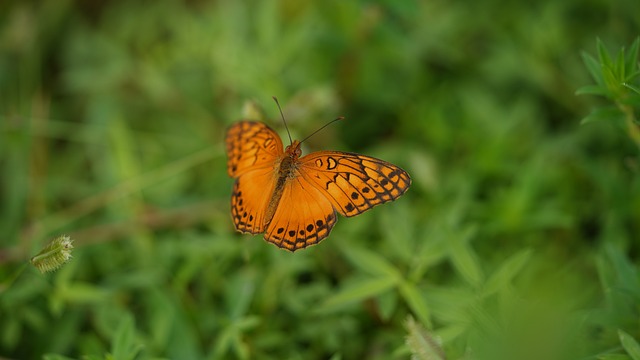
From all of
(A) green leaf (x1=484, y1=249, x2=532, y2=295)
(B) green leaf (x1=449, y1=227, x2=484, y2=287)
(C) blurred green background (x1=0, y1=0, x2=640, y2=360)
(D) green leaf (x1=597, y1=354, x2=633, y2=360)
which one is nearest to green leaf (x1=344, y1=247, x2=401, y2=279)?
(C) blurred green background (x1=0, y1=0, x2=640, y2=360)

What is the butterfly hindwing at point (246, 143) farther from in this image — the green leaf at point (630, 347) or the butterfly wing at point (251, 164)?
the green leaf at point (630, 347)

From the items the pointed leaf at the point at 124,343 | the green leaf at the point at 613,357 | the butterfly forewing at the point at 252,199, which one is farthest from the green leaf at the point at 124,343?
the green leaf at the point at 613,357

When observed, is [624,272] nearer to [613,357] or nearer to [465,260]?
[613,357]

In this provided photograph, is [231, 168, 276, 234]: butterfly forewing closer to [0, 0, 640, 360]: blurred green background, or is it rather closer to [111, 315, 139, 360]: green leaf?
[0, 0, 640, 360]: blurred green background

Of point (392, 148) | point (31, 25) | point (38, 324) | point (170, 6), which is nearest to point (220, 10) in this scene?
point (170, 6)

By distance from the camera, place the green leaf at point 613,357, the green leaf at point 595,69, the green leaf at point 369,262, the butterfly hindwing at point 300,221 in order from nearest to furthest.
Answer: the green leaf at point 613,357 < the butterfly hindwing at point 300,221 < the green leaf at point 595,69 < the green leaf at point 369,262

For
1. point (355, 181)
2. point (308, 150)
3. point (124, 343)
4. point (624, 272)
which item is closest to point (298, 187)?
point (355, 181)

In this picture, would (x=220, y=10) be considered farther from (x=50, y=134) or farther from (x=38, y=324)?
(x=38, y=324)
